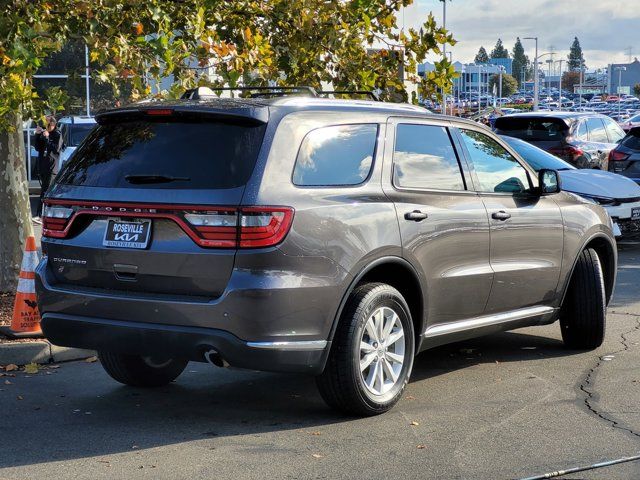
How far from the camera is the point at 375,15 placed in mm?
9641

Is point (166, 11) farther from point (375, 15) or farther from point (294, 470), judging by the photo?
point (294, 470)

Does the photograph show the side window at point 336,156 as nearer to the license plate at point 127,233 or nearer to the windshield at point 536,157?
the license plate at point 127,233

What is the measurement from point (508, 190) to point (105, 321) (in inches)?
116

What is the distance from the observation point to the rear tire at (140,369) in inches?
269

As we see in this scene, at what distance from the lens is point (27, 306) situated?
8.38 meters

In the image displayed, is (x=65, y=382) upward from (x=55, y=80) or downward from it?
downward

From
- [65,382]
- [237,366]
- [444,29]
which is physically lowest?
[65,382]

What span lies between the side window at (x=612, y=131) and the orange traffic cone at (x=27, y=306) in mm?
16539

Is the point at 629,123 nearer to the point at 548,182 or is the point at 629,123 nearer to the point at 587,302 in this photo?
the point at 587,302

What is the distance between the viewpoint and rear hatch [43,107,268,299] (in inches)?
217

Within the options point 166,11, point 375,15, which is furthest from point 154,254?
point 375,15

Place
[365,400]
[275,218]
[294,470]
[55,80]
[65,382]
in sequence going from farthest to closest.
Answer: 1. [55,80]
2. [65,382]
3. [365,400]
4. [275,218]
5. [294,470]

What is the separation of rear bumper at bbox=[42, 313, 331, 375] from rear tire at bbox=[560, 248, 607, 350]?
294 cm

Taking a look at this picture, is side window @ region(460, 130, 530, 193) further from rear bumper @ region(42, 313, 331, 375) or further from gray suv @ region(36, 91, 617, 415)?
rear bumper @ region(42, 313, 331, 375)
